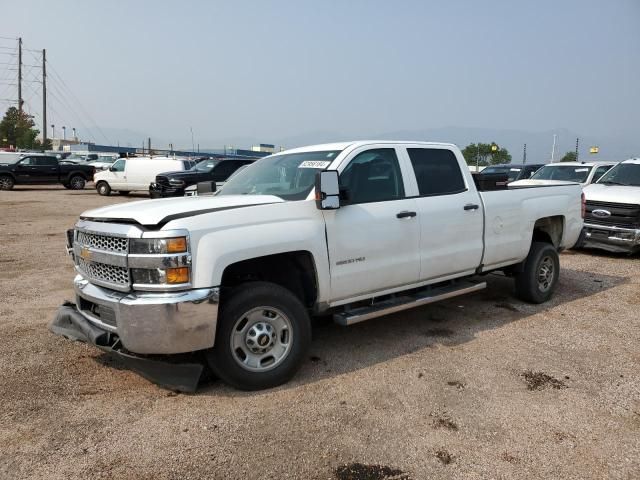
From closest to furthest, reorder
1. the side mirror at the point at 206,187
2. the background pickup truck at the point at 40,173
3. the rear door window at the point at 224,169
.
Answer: the side mirror at the point at 206,187, the rear door window at the point at 224,169, the background pickup truck at the point at 40,173

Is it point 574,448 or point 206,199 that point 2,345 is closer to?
point 206,199

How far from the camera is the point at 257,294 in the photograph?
3.70 metres

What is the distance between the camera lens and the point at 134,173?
23219 mm

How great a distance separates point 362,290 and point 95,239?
85.3 inches

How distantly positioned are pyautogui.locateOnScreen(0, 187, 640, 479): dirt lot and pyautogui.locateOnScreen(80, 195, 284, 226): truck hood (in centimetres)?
130

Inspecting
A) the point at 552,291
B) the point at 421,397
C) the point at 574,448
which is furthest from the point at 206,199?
the point at 552,291

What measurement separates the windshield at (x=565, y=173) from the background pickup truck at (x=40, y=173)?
2345 cm

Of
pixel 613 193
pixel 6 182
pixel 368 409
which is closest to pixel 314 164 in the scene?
pixel 368 409

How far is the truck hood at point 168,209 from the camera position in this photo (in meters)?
3.51

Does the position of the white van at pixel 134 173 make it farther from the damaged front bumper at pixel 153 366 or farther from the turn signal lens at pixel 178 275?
the turn signal lens at pixel 178 275

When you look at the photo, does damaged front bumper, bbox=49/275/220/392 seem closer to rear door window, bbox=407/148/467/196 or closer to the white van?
rear door window, bbox=407/148/467/196

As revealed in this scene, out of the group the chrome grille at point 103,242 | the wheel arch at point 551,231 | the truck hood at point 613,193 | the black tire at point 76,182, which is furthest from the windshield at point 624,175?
the black tire at point 76,182

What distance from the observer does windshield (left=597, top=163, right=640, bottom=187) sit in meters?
10.1

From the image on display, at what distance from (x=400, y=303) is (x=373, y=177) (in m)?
1.16
